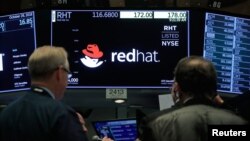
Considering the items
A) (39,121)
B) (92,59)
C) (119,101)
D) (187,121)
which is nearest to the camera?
(187,121)

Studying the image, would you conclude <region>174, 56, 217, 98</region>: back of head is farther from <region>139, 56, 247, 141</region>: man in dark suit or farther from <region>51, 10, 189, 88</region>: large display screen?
<region>51, 10, 189, 88</region>: large display screen

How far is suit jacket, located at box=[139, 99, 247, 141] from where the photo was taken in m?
2.91

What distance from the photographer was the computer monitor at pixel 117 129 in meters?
4.66

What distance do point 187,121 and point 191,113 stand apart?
47 millimetres

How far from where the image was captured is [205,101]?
301cm

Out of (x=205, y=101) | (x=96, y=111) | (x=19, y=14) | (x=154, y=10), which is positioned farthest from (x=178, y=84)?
(x=96, y=111)

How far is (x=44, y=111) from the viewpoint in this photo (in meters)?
3.11

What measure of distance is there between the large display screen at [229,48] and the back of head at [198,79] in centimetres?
218

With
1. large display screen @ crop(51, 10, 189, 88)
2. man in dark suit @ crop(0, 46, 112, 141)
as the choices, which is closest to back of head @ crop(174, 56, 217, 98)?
man in dark suit @ crop(0, 46, 112, 141)

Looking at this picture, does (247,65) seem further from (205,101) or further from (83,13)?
(205,101)

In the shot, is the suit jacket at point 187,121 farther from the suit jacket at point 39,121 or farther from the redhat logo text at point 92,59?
the redhat logo text at point 92,59

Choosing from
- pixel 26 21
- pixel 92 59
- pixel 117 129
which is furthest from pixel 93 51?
pixel 117 129

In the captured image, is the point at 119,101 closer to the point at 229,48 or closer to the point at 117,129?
the point at 117,129


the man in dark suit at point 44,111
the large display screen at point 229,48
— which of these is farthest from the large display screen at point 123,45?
the man in dark suit at point 44,111
